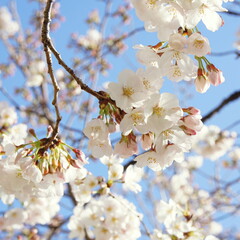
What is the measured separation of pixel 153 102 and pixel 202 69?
0.29 metres

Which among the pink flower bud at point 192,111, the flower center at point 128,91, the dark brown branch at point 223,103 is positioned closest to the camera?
the flower center at point 128,91

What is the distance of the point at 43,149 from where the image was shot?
4.79 feet

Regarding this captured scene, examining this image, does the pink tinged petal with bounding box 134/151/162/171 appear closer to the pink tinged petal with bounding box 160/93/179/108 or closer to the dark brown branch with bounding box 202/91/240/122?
the pink tinged petal with bounding box 160/93/179/108

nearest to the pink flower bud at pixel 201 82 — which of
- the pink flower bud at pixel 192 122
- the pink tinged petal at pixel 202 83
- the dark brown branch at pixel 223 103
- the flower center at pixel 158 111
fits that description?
the pink tinged petal at pixel 202 83

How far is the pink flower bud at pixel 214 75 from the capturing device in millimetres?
1341

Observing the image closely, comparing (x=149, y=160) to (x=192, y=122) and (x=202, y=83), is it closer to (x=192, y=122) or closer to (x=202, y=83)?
(x=192, y=122)

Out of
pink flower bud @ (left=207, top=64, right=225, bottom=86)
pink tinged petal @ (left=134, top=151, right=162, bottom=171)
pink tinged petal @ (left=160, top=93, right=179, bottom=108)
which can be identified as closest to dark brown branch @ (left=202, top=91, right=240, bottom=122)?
pink flower bud @ (left=207, top=64, right=225, bottom=86)

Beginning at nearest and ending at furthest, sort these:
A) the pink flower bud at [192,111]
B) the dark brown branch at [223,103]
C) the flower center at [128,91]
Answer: the flower center at [128,91]
the pink flower bud at [192,111]
the dark brown branch at [223,103]

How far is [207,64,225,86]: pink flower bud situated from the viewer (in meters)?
1.34

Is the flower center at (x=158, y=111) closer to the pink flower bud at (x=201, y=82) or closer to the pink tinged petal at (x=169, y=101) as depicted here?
the pink tinged petal at (x=169, y=101)

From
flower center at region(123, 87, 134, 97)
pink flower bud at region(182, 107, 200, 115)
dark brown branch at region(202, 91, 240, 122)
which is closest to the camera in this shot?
flower center at region(123, 87, 134, 97)

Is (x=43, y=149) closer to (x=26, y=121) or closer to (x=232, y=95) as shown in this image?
(x=232, y=95)

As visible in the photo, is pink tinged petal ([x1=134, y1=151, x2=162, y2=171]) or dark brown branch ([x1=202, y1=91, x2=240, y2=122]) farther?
dark brown branch ([x1=202, y1=91, x2=240, y2=122])

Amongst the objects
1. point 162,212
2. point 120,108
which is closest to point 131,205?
point 162,212
